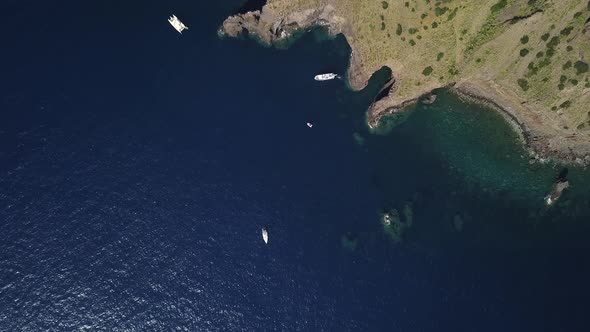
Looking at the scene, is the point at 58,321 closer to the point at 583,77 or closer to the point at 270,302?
the point at 270,302

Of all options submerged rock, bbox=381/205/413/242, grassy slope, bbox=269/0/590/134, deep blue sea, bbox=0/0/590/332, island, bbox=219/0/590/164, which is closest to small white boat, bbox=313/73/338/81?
deep blue sea, bbox=0/0/590/332

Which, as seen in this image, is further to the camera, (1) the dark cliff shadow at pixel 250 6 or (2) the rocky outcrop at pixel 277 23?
(1) the dark cliff shadow at pixel 250 6

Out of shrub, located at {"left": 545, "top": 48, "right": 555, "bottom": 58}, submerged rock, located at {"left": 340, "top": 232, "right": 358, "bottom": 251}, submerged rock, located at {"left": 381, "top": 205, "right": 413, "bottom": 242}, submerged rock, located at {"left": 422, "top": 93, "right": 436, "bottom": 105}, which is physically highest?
shrub, located at {"left": 545, "top": 48, "right": 555, "bottom": 58}

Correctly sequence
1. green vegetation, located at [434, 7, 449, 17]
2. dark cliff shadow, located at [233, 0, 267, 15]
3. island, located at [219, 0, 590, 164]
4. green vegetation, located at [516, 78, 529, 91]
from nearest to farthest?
island, located at [219, 0, 590, 164], green vegetation, located at [434, 7, 449, 17], green vegetation, located at [516, 78, 529, 91], dark cliff shadow, located at [233, 0, 267, 15]

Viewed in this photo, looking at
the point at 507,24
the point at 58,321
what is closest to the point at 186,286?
the point at 58,321

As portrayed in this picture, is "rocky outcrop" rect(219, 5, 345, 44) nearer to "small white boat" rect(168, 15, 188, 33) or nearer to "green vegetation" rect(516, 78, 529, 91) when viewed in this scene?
"small white boat" rect(168, 15, 188, 33)

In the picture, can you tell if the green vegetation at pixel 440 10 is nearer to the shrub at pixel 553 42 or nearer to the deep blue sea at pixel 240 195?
the deep blue sea at pixel 240 195

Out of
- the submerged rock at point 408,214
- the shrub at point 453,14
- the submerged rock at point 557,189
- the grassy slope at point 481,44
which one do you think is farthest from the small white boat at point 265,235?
the submerged rock at point 557,189
